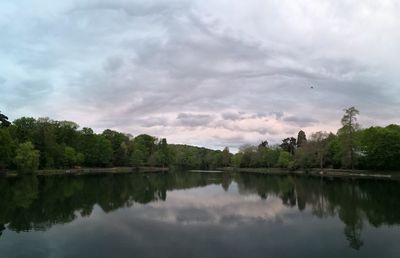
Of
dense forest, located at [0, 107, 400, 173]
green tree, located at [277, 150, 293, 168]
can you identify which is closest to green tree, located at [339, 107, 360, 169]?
dense forest, located at [0, 107, 400, 173]

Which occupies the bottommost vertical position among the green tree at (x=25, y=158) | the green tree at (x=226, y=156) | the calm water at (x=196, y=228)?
the calm water at (x=196, y=228)

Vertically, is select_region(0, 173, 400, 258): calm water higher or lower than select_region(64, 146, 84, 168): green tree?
lower

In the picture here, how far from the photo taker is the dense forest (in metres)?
78.2

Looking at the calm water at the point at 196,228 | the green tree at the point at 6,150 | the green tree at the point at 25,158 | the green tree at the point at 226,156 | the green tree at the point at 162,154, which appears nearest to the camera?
the calm water at the point at 196,228

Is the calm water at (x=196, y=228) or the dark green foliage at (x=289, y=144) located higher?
the dark green foliage at (x=289, y=144)

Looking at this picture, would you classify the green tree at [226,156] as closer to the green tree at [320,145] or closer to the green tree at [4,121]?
the green tree at [320,145]

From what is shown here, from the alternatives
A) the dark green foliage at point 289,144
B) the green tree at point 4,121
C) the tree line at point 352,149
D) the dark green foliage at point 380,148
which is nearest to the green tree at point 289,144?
the dark green foliage at point 289,144

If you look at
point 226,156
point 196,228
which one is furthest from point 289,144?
point 196,228

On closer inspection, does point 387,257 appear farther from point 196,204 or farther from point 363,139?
point 363,139

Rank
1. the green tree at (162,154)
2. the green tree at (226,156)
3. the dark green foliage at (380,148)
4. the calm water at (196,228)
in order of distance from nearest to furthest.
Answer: the calm water at (196,228) < the dark green foliage at (380,148) < the green tree at (162,154) < the green tree at (226,156)

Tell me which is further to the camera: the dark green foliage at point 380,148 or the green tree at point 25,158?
the dark green foliage at point 380,148

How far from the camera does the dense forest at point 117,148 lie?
7817cm

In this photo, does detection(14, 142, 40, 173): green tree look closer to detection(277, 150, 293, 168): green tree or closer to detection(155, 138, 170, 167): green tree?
detection(155, 138, 170, 167): green tree

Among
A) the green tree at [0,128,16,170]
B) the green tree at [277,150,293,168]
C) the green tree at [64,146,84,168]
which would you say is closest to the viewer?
the green tree at [0,128,16,170]
